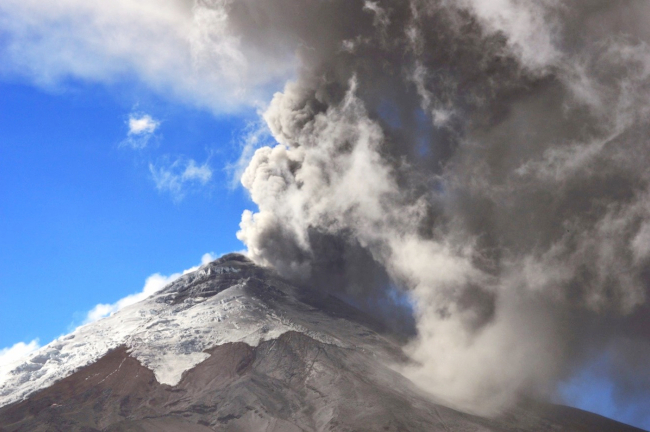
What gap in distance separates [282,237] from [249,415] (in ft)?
97.1

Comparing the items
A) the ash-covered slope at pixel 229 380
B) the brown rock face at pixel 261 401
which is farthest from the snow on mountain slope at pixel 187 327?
the brown rock face at pixel 261 401

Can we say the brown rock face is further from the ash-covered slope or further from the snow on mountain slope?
the snow on mountain slope

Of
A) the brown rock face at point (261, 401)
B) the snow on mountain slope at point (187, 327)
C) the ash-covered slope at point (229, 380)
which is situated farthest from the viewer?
the snow on mountain slope at point (187, 327)

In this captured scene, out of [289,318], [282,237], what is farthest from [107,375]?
[282,237]

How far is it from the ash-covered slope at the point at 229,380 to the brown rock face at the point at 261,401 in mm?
89

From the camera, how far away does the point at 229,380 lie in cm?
4941

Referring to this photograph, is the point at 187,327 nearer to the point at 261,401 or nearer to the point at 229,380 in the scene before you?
the point at 229,380

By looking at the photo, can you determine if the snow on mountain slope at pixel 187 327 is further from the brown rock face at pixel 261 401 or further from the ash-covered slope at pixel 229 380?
the brown rock face at pixel 261 401

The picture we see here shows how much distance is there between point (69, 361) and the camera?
175ft

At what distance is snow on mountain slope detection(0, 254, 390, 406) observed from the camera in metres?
51.5

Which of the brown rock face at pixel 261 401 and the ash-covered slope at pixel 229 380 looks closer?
the brown rock face at pixel 261 401

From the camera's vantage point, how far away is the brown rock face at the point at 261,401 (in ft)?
141

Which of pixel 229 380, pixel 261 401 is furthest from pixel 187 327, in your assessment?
pixel 261 401

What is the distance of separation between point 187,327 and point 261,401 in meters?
14.1
